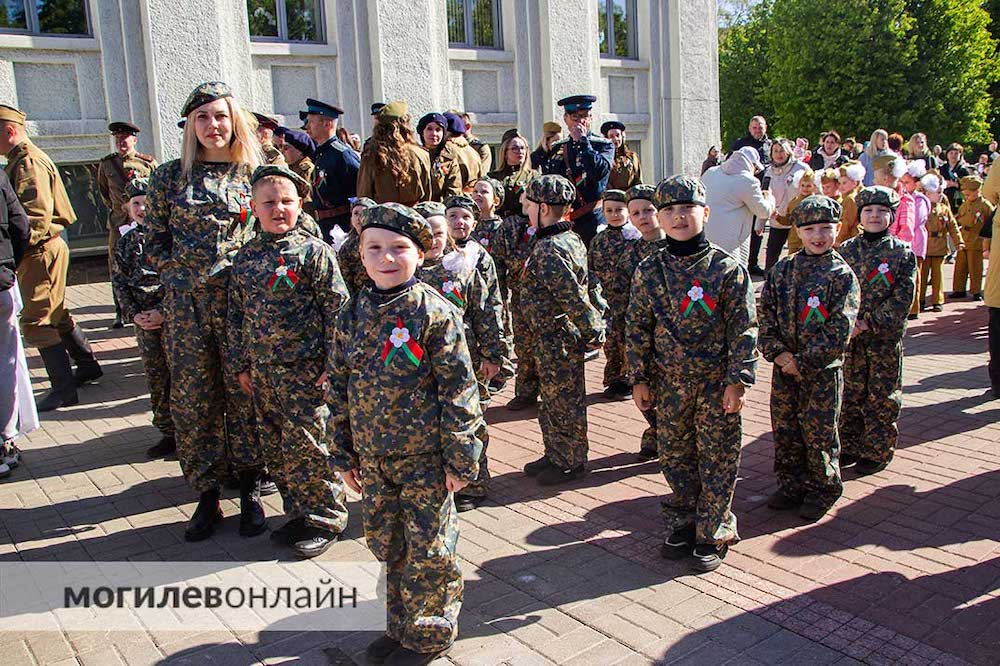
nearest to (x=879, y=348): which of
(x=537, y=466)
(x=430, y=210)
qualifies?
(x=537, y=466)

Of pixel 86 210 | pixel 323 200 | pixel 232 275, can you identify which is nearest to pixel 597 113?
pixel 86 210

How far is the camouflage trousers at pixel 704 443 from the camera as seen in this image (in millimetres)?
4492

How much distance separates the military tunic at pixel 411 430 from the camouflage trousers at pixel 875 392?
3.29 m

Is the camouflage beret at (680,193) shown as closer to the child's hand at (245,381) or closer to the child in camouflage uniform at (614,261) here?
the child's hand at (245,381)

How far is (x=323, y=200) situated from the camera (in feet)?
25.3

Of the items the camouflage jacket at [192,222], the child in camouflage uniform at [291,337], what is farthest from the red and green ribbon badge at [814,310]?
the camouflage jacket at [192,222]

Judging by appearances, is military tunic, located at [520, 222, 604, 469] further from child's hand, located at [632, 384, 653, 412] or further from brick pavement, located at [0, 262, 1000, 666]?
child's hand, located at [632, 384, 653, 412]

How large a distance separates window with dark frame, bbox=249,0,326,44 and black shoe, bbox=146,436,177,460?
8957mm

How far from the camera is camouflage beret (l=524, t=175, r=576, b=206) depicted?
18.6 feet

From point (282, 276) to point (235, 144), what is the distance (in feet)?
3.29

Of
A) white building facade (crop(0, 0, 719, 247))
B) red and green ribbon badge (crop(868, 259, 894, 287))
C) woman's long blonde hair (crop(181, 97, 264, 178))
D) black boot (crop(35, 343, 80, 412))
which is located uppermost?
white building facade (crop(0, 0, 719, 247))

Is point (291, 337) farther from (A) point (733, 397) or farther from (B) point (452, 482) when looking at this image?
(A) point (733, 397)

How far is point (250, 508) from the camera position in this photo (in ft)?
16.9

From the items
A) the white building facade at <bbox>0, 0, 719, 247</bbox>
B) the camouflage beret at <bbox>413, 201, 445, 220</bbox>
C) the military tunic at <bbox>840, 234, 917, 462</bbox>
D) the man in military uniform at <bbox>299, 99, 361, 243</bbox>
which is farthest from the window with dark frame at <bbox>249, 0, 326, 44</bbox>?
the military tunic at <bbox>840, 234, 917, 462</bbox>
